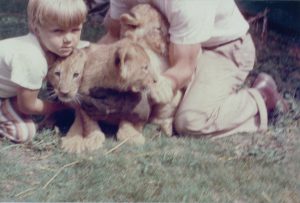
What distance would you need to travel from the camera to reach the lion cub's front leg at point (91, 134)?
3.47 m

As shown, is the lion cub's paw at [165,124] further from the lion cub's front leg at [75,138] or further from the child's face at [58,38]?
the child's face at [58,38]

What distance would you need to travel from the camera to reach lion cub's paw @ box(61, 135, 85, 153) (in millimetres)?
3434

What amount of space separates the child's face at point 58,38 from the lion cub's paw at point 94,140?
0.45 metres

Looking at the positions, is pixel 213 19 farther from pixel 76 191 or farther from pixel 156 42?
pixel 76 191

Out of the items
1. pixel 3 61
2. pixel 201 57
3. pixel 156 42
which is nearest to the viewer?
pixel 3 61

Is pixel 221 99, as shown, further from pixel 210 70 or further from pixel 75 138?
pixel 75 138

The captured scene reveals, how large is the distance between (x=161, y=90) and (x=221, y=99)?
0.52 metres

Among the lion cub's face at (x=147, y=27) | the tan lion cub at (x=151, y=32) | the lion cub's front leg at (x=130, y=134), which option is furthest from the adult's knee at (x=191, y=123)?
the lion cub's face at (x=147, y=27)

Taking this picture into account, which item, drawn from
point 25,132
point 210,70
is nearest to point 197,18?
point 210,70

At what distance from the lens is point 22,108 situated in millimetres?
3479

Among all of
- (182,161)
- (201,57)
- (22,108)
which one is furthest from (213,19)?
(22,108)

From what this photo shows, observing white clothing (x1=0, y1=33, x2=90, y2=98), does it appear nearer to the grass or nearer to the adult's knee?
the grass

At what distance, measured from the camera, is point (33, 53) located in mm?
3322

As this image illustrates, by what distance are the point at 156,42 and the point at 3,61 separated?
0.82 metres
